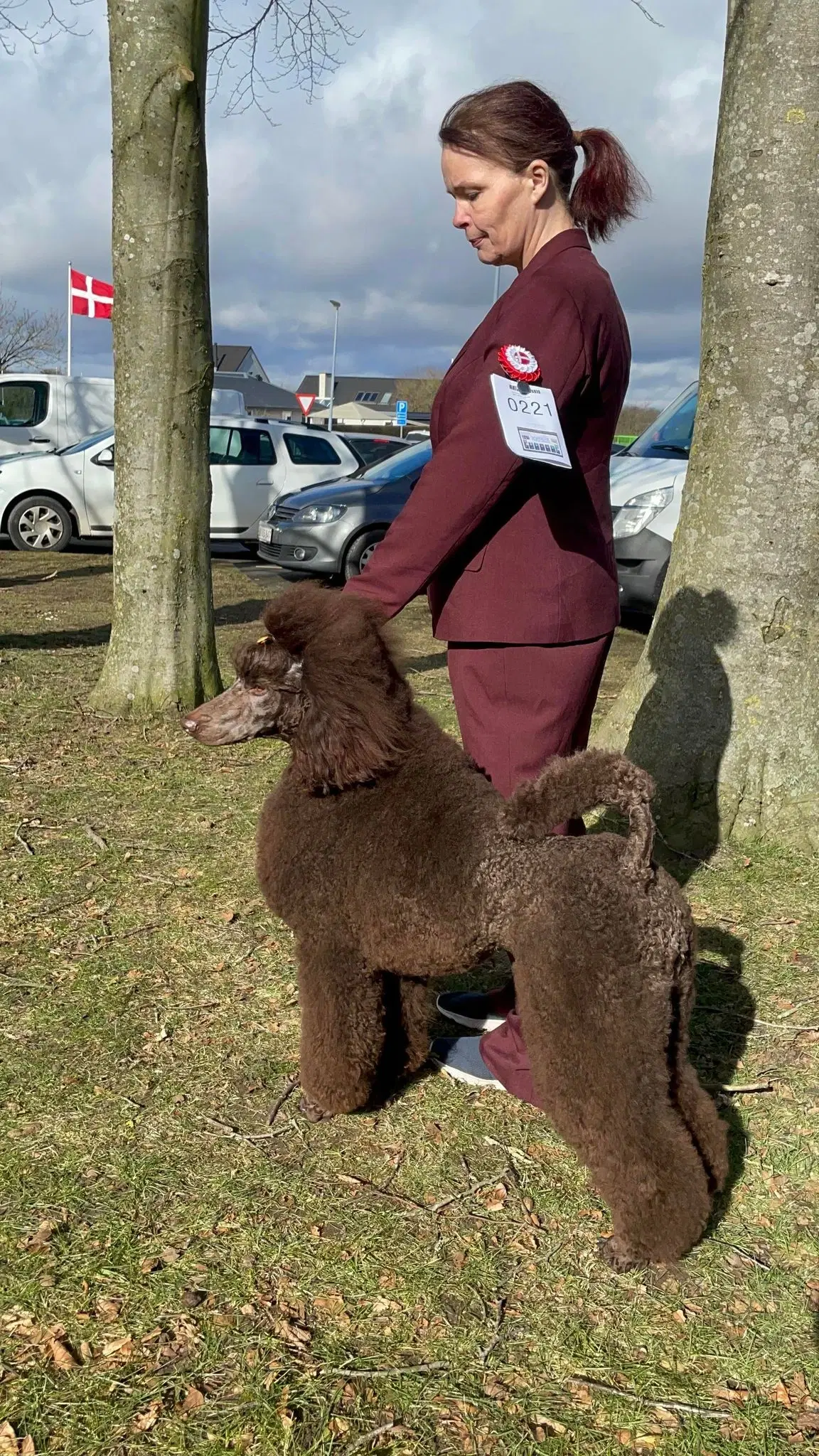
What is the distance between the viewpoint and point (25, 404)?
16.5m

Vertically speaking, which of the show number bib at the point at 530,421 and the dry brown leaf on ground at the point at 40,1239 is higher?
the show number bib at the point at 530,421

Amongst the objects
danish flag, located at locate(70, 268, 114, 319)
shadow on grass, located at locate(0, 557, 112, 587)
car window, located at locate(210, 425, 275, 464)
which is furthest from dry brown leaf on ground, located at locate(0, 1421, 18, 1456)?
danish flag, located at locate(70, 268, 114, 319)

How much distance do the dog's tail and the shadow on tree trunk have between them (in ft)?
8.27

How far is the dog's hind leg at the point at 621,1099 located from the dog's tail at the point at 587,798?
0.29m

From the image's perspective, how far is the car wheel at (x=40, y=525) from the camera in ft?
46.4

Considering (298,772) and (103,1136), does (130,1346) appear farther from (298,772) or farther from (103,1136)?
(298,772)

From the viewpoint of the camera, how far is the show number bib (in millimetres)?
2393

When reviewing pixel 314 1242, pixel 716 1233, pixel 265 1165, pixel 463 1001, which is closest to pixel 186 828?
pixel 463 1001

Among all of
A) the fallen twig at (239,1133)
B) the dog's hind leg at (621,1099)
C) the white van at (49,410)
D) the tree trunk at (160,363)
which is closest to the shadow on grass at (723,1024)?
the dog's hind leg at (621,1099)

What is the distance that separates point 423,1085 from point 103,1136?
3.04 ft

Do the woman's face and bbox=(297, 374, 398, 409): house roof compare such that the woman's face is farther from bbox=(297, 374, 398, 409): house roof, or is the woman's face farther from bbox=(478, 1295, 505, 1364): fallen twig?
bbox=(297, 374, 398, 409): house roof

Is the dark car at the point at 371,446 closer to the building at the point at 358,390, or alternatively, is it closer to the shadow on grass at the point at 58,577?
the shadow on grass at the point at 58,577

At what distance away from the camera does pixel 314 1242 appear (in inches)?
101

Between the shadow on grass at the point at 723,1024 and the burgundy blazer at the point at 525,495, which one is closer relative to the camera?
the burgundy blazer at the point at 525,495
